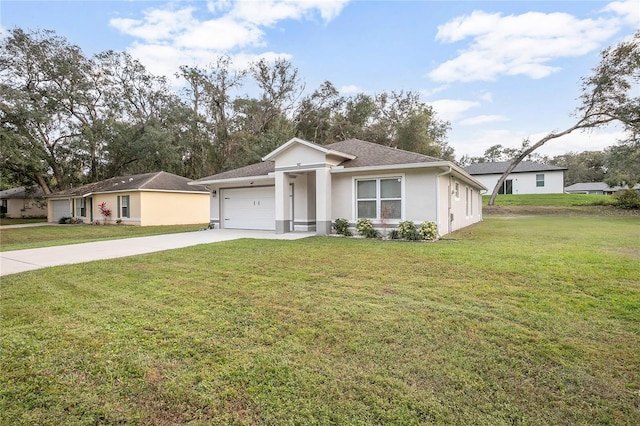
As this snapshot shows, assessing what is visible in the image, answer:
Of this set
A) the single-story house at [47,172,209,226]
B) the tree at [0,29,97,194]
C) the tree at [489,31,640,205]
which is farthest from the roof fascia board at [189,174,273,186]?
the tree at [489,31,640,205]

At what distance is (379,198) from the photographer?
460 inches

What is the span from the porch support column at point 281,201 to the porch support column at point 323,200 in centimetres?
149

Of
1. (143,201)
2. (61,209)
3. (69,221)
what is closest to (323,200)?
(143,201)

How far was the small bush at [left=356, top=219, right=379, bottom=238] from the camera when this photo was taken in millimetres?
11406

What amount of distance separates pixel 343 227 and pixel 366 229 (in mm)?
898

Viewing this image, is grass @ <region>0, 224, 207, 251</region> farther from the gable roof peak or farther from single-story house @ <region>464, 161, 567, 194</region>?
single-story house @ <region>464, 161, 567, 194</region>

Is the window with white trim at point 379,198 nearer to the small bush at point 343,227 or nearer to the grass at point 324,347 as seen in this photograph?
the small bush at point 343,227

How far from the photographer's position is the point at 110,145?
2823cm

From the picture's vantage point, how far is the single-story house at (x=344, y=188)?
11008 mm

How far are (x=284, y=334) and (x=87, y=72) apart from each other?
33.7 metres

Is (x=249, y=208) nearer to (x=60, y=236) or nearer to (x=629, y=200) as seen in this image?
(x=60, y=236)

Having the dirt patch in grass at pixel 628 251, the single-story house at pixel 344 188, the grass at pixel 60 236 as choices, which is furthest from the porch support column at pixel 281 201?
the dirt patch in grass at pixel 628 251

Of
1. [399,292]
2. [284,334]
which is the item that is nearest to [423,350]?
[284,334]

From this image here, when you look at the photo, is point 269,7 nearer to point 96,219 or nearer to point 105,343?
point 105,343
